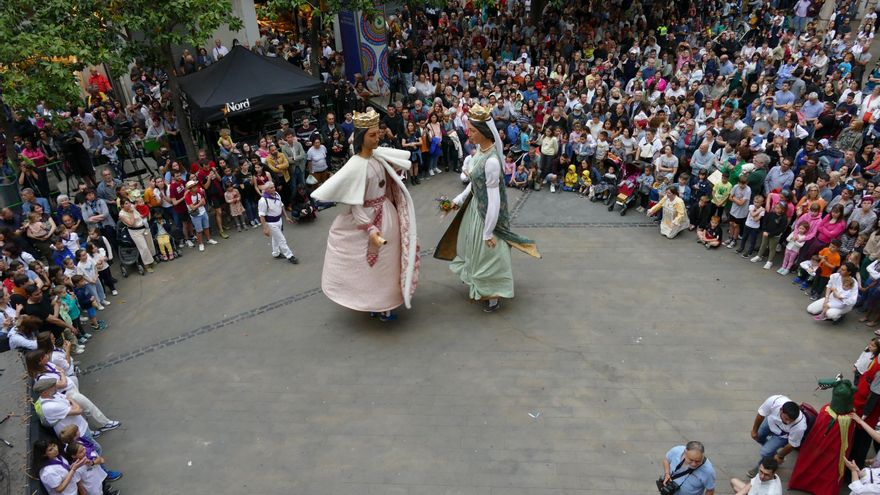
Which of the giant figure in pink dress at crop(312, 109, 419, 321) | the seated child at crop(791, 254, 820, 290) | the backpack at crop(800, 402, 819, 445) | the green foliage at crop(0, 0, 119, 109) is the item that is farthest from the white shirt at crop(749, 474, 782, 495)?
the green foliage at crop(0, 0, 119, 109)

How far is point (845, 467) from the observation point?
16.5 feet

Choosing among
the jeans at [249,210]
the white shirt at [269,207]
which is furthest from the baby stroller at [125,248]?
the white shirt at [269,207]

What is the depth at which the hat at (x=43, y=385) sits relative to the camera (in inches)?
205

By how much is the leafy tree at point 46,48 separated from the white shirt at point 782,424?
925 centimetres

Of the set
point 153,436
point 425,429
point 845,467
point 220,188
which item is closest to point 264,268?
point 220,188

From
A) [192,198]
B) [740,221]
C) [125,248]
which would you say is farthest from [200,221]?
[740,221]

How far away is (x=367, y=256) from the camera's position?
6883 mm

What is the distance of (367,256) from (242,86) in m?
6.10

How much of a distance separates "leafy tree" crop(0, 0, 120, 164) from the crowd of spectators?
126 cm

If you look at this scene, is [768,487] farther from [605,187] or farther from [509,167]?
[509,167]

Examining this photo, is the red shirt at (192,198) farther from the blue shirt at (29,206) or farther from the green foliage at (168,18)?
the green foliage at (168,18)

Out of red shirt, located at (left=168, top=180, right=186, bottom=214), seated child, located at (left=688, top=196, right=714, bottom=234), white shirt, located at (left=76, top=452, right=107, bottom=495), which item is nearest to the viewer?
white shirt, located at (left=76, top=452, right=107, bottom=495)

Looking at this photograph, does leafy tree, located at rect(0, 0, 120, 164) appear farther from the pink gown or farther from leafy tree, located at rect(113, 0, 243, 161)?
the pink gown

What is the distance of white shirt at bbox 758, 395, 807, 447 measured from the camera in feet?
16.2
